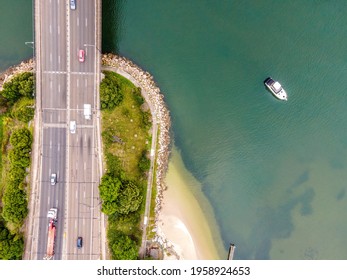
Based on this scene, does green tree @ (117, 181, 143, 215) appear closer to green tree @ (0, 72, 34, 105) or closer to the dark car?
the dark car

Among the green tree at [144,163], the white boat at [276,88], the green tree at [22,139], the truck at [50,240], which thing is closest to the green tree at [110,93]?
the green tree at [144,163]

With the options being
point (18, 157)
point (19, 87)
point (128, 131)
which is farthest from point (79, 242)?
point (19, 87)

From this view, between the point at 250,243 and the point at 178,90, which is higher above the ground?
the point at 178,90

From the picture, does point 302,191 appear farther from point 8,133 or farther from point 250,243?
point 8,133

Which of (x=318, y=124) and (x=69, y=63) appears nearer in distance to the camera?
(x=69, y=63)

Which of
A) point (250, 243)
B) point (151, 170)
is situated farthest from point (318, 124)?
point (151, 170)

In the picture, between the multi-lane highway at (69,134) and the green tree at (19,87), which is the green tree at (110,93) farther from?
the green tree at (19,87)
